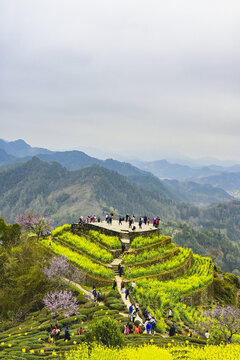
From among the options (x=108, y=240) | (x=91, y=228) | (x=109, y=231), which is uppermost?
(x=109, y=231)

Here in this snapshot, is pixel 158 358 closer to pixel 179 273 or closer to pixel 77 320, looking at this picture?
pixel 77 320

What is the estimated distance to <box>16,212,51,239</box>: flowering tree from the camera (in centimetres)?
4956

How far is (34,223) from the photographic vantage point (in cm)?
5297

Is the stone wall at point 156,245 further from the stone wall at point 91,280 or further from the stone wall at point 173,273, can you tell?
the stone wall at point 91,280

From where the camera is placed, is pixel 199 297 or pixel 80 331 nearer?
pixel 80 331

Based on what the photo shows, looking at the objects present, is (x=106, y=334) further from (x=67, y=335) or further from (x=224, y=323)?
(x=224, y=323)

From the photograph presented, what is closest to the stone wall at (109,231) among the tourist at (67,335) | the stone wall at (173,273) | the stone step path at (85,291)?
the stone wall at (173,273)

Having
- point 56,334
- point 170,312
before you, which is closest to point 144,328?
point 170,312

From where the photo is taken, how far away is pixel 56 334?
76.4 ft

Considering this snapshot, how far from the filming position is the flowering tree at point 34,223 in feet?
163

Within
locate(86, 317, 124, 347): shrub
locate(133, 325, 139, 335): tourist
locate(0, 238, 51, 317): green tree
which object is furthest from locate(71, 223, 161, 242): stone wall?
locate(86, 317, 124, 347): shrub

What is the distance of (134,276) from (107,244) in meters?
8.03

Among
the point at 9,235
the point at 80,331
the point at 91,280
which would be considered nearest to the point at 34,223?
the point at 9,235

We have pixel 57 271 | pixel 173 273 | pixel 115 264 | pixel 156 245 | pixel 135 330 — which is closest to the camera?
pixel 135 330
